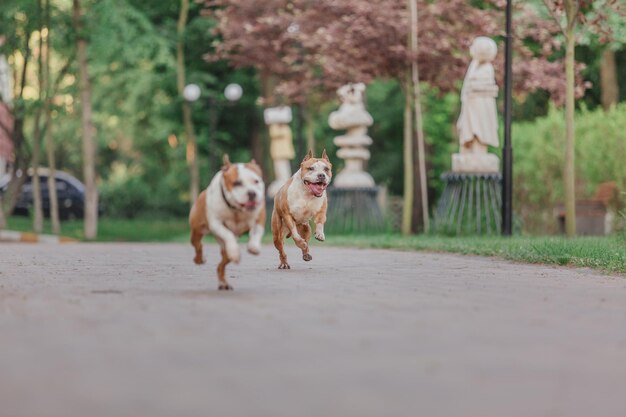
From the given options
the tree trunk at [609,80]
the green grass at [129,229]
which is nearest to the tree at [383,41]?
the tree trunk at [609,80]

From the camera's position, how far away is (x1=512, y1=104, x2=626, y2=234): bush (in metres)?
29.7

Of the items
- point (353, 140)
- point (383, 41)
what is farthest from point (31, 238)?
point (383, 41)

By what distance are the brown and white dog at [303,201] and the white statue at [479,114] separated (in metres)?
11.9

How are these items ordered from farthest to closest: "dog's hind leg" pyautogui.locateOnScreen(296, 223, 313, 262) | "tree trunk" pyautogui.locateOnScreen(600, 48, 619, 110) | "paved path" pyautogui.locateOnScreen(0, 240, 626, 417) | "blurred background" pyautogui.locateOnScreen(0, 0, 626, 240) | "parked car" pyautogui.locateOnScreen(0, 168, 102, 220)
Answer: "parked car" pyautogui.locateOnScreen(0, 168, 102, 220) → "tree trunk" pyautogui.locateOnScreen(600, 48, 619, 110) → "blurred background" pyautogui.locateOnScreen(0, 0, 626, 240) → "dog's hind leg" pyautogui.locateOnScreen(296, 223, 313, 262) → "paved path" pyautogui.locateOnScreen(0, 240, 626, 417)

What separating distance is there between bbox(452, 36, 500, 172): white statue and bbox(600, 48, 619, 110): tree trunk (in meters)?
12.5

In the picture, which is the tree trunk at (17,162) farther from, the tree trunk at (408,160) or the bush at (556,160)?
the bush at (556,160)

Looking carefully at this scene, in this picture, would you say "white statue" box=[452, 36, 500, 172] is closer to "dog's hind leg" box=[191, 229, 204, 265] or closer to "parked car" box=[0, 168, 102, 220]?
"dog's hind leg" box=[191, 229, 204, 265]

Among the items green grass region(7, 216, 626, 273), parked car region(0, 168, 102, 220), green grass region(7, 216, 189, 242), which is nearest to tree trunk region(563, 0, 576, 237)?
green grass region(7, 216, 626, 273)

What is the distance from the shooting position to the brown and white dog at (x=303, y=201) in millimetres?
13664

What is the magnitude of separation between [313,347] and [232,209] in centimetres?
357

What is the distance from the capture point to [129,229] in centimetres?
3981

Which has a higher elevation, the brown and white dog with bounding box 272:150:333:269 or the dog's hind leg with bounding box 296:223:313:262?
the brown and white dog with bounding box 272:150:333:269

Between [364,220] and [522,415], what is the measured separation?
85.5ft

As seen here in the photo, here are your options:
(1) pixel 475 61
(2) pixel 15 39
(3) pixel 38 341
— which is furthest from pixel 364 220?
(3) pixel 38 341
